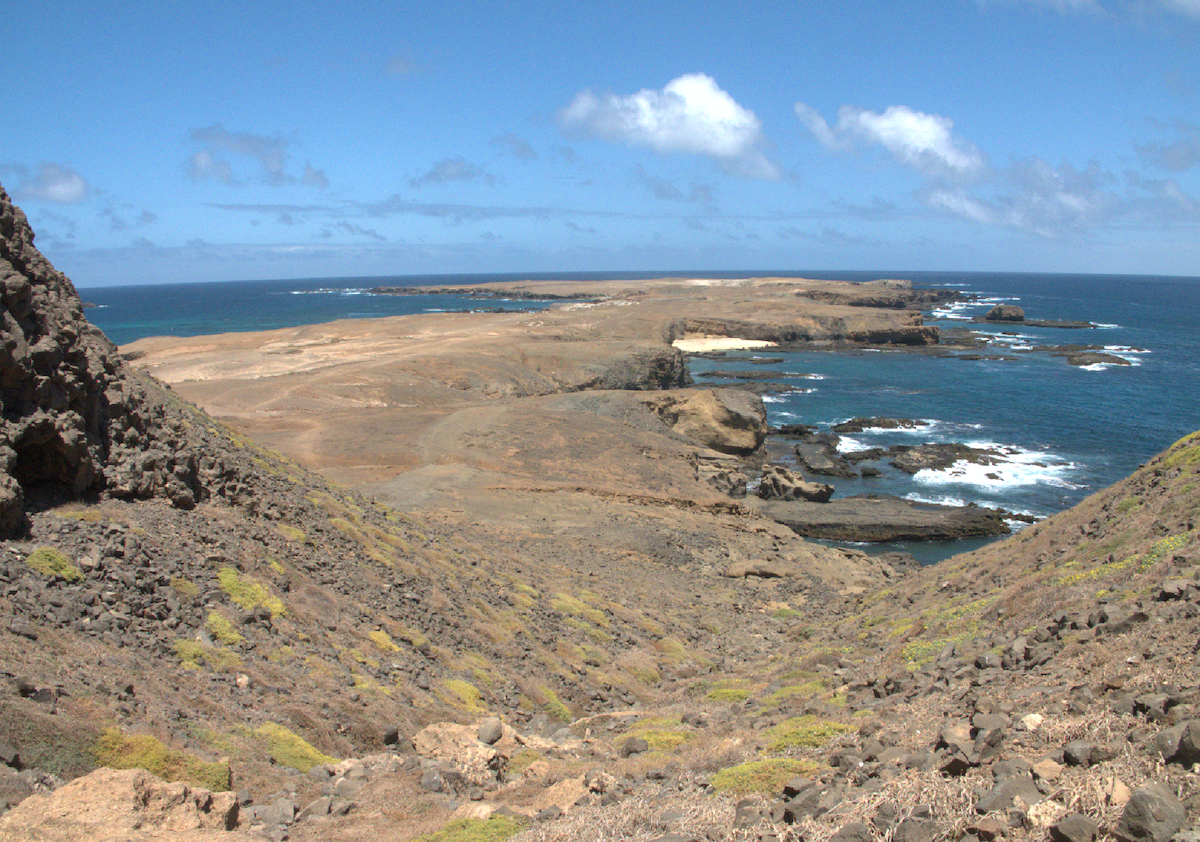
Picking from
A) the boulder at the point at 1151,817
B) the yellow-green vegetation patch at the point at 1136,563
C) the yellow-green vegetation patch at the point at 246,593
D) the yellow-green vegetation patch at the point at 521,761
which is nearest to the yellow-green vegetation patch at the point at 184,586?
the yellow-green vegetation patch at the point at 246,593

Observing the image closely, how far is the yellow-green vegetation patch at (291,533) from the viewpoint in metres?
16.1

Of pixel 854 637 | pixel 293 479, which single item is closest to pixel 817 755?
pixel 854 637

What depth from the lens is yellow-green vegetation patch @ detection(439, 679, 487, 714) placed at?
13.3 meters

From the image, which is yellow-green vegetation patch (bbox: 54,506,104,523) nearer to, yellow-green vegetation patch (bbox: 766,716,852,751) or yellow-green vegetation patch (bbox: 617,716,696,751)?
yellow-green vegetation patch (bbox: 617,716,696,751)

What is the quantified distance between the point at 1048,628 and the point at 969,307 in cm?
17894

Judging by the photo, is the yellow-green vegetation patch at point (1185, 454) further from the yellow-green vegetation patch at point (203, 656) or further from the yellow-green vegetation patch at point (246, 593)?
the yellow-green vegetation patch at point (203, 656)

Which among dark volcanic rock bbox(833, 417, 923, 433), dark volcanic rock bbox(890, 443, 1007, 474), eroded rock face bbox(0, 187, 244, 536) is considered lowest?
dark volcanic rock bbox(890, 443, 1007, 474)

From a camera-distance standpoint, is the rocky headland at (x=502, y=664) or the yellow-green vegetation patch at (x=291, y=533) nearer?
the rocky headland at (x=502, y=664)

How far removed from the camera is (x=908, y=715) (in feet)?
31.8

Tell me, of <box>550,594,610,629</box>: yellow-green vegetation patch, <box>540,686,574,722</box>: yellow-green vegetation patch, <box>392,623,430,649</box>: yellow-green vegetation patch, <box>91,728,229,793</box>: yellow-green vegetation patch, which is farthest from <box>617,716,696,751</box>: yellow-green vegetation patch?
<box>91,728,229,793</box>: yellow-green vegetation patch

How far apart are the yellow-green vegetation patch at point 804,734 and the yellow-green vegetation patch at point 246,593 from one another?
8250 millimetres

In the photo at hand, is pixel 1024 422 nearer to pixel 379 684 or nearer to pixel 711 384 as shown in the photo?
pixel 711 384

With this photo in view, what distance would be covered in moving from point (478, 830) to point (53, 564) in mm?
7156

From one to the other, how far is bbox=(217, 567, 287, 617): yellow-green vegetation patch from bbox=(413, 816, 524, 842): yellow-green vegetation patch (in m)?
6.13
